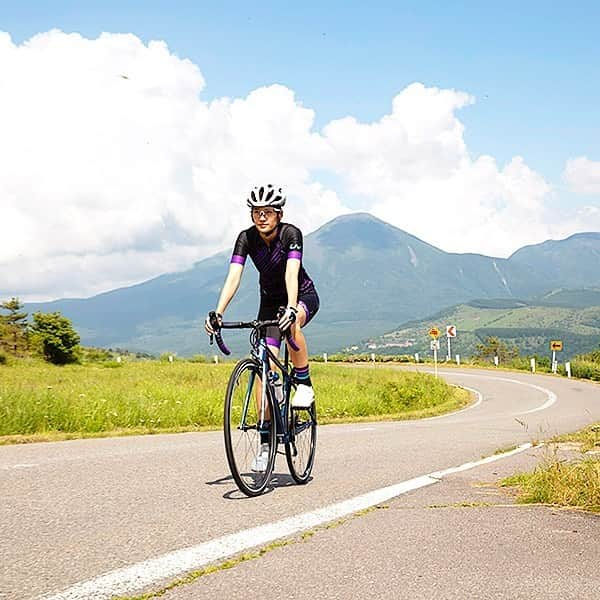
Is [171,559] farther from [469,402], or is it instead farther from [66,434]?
[469,402]

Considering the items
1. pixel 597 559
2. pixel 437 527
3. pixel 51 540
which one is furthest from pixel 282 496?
pixel 597 559

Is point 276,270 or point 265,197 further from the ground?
point 265,197

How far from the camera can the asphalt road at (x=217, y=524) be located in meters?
3.50

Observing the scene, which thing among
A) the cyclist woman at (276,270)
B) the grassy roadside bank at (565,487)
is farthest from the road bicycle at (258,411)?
the grassy roadside bank at (565,487)

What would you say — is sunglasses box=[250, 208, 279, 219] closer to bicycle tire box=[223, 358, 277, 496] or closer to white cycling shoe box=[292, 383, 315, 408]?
bicycle tire box=[223, 358, 277, 496]

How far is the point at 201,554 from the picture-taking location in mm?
3895

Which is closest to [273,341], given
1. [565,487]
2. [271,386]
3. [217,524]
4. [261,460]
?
[271,386]

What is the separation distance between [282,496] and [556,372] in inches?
2017

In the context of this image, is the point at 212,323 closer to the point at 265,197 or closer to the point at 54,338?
the point at 265,197

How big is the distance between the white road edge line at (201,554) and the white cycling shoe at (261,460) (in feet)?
2.48

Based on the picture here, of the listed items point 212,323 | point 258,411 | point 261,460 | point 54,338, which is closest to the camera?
point 212,323

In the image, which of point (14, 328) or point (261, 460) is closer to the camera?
point (261, 460)

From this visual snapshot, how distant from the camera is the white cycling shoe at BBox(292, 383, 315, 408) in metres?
6.46

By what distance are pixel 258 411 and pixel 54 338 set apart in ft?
136
